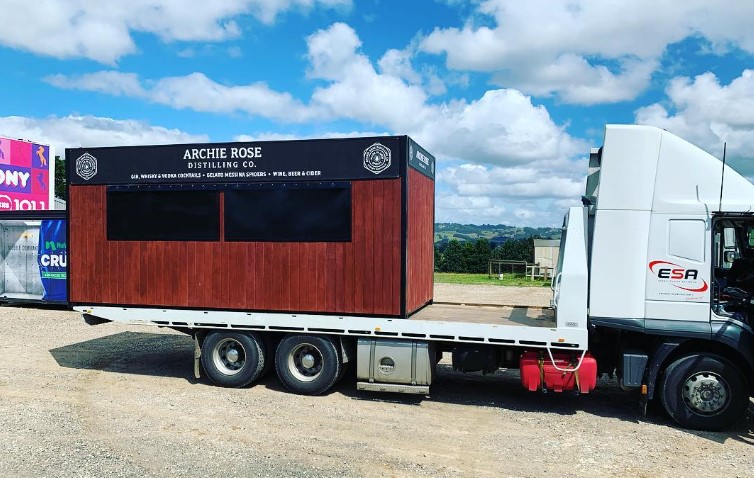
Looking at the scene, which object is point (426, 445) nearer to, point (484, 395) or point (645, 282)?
point (484, 395)

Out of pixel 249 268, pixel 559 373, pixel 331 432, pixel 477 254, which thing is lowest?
pixel 331 432

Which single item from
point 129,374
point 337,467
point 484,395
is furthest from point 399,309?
point 129,374

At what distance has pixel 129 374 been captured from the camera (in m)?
11.1

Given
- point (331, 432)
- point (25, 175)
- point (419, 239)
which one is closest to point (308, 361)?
point (331, 432)

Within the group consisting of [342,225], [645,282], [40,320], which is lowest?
[40,320]

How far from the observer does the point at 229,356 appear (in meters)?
10.1

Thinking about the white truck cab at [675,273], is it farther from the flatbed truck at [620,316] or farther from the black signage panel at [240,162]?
the black signage panel at [240,162]

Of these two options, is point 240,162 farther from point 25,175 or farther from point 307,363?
point 25,175

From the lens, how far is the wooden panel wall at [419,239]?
967 cm

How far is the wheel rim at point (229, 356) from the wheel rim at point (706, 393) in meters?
6.68

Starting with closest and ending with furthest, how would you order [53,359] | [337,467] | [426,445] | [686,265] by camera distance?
[337,467] < [426,445] < [686,265] < [53,359]

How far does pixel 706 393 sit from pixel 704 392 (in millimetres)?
26

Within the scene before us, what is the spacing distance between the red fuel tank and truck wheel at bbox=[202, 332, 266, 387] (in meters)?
4.26

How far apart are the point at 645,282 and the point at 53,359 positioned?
440 inches
